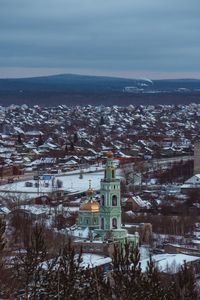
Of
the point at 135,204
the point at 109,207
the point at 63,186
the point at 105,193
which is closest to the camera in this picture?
the point at 109,207

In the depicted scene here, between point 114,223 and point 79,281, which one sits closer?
point 79,281

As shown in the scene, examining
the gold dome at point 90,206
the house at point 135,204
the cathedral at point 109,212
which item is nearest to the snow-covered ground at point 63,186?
the house at point 135,204

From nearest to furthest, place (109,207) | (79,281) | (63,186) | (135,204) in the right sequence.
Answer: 1. (79,281)
2. (109,207)
3. (135,204)
4. (63,186)

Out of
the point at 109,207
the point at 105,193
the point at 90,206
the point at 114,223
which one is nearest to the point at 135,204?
the point at 90,206

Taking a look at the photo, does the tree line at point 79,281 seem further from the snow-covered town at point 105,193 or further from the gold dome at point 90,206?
the gold dome at point 90,206

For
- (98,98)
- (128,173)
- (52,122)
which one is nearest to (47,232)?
(128,173)

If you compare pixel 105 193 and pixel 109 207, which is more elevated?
pixel 105 193

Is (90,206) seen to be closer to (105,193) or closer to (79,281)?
(105,193)

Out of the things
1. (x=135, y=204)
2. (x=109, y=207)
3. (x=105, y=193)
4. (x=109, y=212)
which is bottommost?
(x=135, y=204)

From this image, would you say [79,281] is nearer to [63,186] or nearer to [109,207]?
[109,207]

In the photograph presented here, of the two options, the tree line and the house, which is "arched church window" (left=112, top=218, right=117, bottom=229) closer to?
the house

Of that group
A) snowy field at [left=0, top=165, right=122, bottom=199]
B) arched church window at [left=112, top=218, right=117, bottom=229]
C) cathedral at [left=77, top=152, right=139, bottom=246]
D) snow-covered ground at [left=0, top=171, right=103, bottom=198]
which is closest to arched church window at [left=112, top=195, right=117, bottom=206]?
cathedral at [left=77, top=152, right=139, bottom=246]
